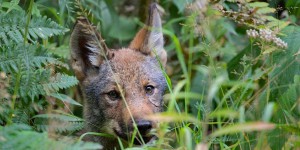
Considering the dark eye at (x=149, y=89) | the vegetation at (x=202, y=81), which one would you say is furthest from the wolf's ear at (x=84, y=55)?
the vegetation at (x=202, y=81)

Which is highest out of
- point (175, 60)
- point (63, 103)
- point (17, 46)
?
point (17, 46)

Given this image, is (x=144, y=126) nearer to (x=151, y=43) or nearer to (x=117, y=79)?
(x=117, y=79)

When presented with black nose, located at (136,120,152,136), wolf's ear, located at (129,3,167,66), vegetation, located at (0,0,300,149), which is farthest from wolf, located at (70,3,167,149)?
vegetation, located at (0,0,300,149)

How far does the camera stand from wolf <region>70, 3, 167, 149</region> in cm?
567

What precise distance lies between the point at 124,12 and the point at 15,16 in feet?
15.0

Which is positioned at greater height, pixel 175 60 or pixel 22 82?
pixel 22 82

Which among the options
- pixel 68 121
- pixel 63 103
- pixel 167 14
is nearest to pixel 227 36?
pixel 167 14

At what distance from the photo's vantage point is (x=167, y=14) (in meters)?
8.21

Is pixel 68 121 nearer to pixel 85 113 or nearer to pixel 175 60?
pixel 85 113

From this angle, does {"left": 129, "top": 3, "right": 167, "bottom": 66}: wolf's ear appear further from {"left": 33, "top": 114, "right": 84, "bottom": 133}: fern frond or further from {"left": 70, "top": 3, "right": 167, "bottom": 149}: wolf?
{"left": 33, "top": 114, "right": 84, "bottom": 133}: fern frond

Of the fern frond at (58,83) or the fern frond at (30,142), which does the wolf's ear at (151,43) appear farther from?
the fern frond at (30,142)

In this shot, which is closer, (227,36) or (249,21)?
(249,21)

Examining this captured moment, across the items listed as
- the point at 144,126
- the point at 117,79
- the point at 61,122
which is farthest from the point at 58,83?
the point at 117,79

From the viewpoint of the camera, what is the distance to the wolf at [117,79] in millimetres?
5668
